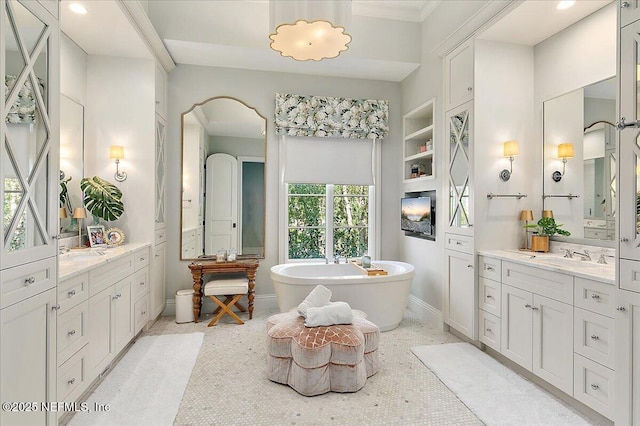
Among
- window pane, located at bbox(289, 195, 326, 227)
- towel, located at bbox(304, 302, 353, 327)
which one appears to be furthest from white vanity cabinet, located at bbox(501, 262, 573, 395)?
window pane, located at bbox(289, 195, 326, 227)

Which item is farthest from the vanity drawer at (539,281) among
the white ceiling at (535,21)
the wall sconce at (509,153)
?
the white ceiling at (535,21)

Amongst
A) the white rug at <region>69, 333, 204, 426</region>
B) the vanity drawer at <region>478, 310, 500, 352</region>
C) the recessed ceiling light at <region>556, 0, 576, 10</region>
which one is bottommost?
the white rug at <region>69, 333, 204, 426</region>

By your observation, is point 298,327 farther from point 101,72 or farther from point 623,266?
point 101,72

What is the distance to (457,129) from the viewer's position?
337cm

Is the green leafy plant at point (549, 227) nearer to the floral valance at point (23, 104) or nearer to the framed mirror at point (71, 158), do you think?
the floral valance at point (23, 104)

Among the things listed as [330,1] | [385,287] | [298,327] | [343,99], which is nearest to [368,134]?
[343,99]

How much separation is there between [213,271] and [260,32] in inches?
103

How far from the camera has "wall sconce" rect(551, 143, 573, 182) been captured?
2902mm

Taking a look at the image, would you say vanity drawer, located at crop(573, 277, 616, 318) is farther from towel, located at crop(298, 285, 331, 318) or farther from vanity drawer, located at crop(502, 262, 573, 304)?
towel, located at crop(298, 285, 331, 318)

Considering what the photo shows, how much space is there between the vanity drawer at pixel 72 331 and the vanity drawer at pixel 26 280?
1.02 feet

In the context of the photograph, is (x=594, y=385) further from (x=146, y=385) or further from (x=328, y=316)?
(x=146, y=385)

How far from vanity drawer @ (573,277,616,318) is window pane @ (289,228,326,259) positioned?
286 cm

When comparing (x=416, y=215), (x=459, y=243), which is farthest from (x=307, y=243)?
(x=459, y=243)

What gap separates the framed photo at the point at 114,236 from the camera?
3267mm
